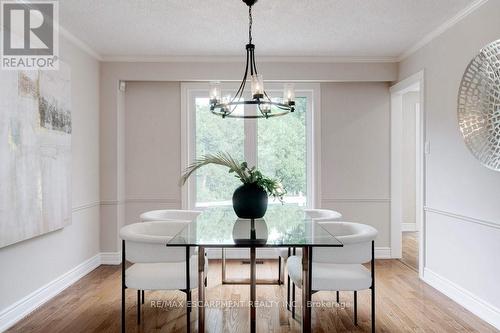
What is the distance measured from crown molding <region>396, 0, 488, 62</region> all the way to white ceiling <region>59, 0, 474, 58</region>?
4 cm

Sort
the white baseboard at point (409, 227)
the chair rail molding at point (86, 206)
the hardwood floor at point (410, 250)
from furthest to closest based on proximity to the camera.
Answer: the white baseboard at point (409, 227), the hardwood floor at point (410, 250), the chair rail molding at point (86, 206)

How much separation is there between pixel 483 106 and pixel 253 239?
2.02 m

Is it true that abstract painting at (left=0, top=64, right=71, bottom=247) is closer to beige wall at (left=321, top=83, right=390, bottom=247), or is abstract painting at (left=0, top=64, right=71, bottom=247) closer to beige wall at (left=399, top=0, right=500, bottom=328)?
beige wall at (left=321, top=83, right=390, bottom=247)

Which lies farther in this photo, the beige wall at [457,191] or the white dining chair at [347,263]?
the beige wall at [457,191]

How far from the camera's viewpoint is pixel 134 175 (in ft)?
15.0

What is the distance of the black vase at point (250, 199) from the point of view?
2758mm

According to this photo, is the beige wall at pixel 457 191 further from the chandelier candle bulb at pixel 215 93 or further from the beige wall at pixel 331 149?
the chandelier candle bulb at pixel 215 93

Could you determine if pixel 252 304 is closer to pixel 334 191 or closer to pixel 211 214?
pixel 211 214

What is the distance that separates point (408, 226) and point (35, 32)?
20.2ft

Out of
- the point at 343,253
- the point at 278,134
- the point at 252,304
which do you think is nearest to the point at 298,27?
the point at 278,134

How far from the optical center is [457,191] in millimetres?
3100

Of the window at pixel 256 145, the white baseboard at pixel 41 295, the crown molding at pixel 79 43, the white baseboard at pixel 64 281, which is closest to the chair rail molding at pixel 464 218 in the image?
the white baseboard at pixel 64 281

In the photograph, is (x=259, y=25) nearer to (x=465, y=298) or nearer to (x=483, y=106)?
(x=483, y=106)

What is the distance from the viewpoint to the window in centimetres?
459
